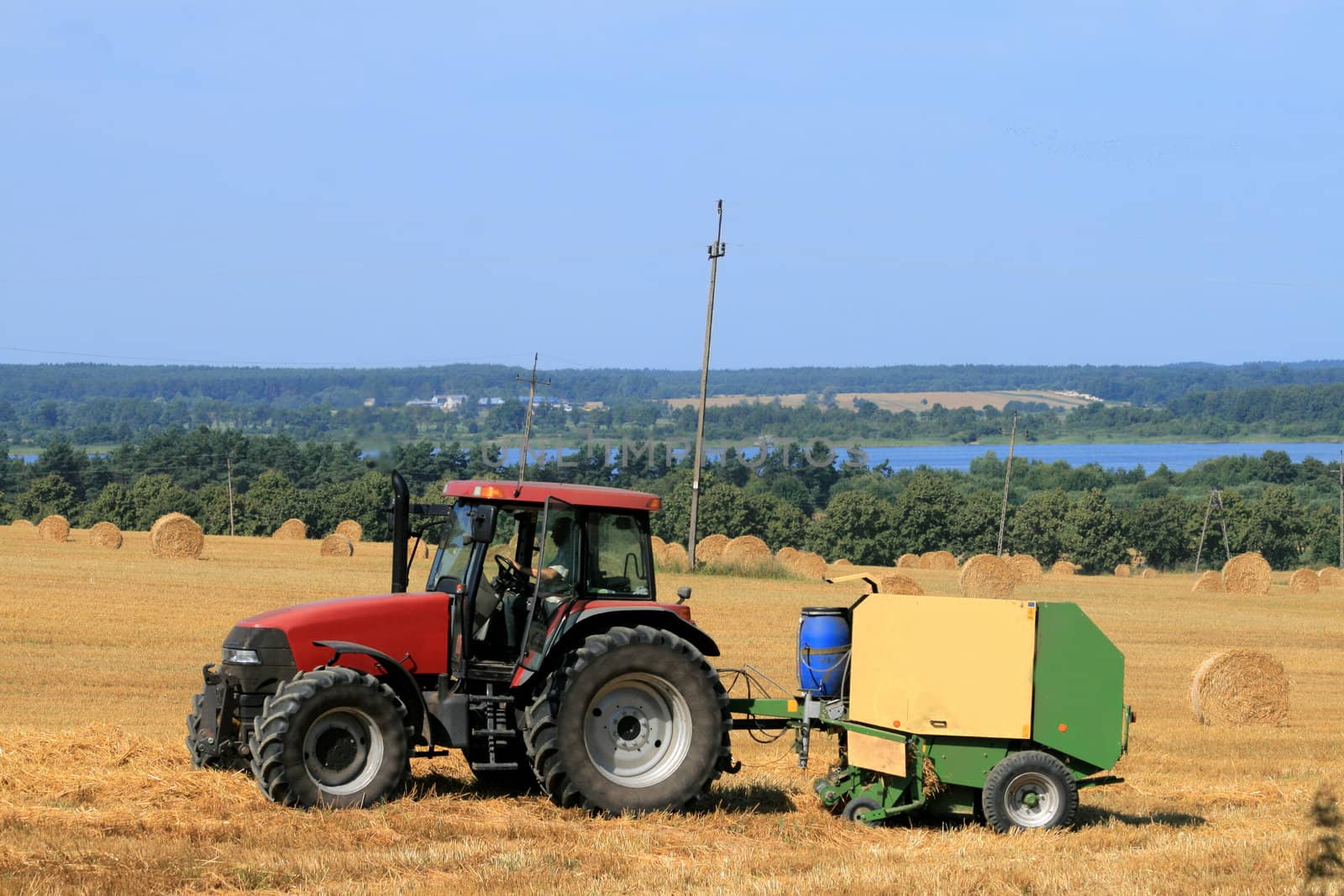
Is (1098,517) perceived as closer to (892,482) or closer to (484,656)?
(892,482)

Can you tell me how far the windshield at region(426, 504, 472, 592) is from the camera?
28.9 feet

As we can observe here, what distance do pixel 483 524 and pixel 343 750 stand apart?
1.51 m

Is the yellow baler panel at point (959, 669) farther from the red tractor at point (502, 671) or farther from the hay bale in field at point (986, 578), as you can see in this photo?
the hay bale in field at point (986, 578)

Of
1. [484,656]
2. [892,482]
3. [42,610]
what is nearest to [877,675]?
[484,656]

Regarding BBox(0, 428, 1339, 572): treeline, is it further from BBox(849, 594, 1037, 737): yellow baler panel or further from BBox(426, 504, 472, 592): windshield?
BBox(849, 594, 1037, 737): yellow baler panel

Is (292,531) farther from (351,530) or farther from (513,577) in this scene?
(513,577)

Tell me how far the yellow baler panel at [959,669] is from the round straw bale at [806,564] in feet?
96.9

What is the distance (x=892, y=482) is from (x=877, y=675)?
2833 inches

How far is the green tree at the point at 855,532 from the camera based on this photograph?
2554 inches

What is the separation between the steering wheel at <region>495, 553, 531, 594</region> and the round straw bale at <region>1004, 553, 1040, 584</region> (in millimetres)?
28456

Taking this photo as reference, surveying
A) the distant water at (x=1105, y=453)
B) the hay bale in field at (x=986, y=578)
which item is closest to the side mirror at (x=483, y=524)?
the hay bale in field at (x=986, y=578)

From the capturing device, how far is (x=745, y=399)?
4237 inches

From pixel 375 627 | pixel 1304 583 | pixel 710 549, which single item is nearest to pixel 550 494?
pixel 375 627

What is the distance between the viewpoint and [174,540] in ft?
114
